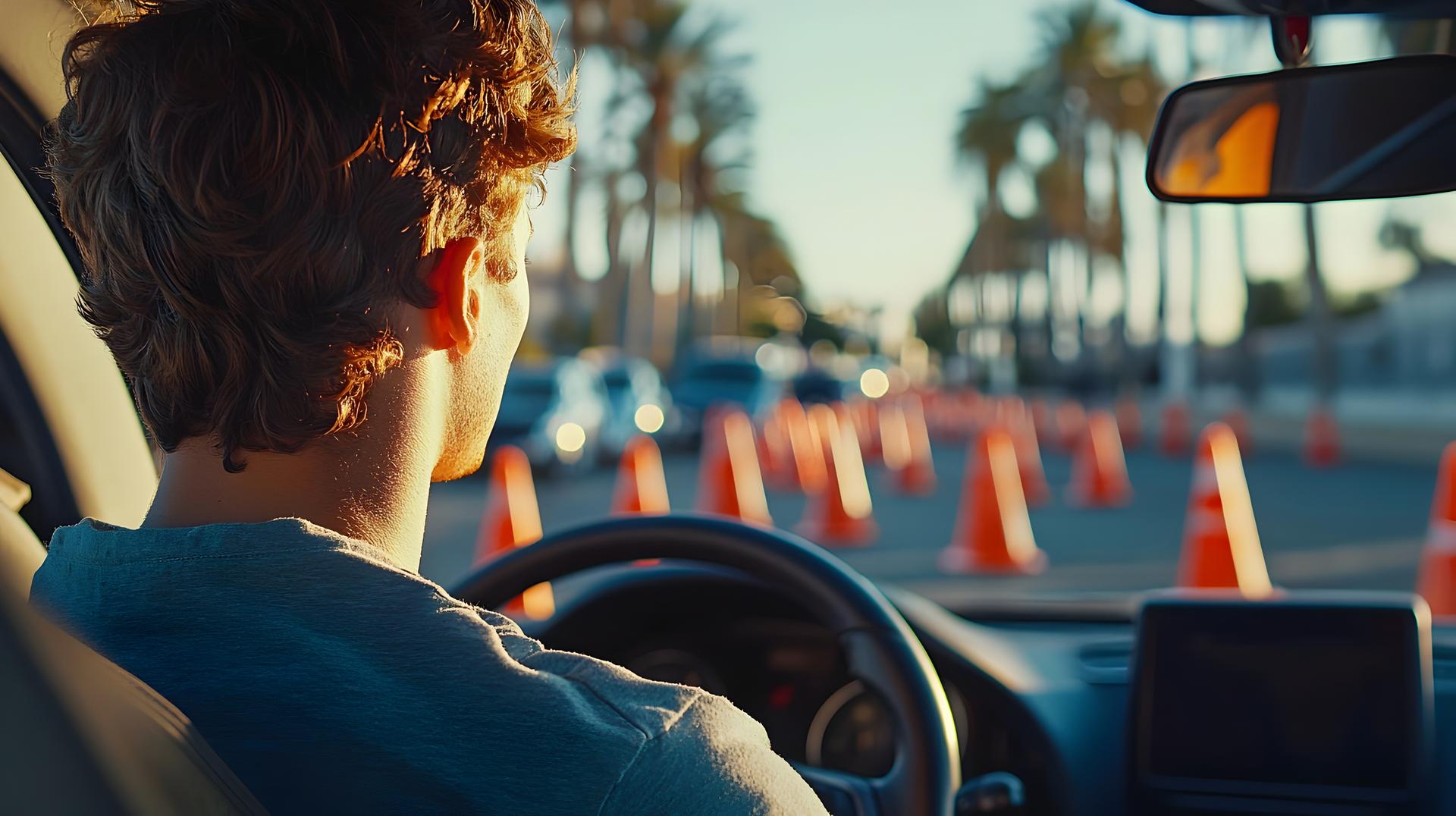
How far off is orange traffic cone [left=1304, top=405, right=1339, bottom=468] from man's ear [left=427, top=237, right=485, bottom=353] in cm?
2008

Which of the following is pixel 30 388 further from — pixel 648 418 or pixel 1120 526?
pixel 648 418

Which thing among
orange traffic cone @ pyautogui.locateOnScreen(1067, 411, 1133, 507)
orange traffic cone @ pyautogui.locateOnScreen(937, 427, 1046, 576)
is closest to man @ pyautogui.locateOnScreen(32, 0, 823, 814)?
orange traffic cone @ pyautogui.locateOnScreen(937, 427, 1046, 576)

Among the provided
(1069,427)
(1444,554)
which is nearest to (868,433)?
(1069,427)

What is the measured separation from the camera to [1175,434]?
22.8 metres

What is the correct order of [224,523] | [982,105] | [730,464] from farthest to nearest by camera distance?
[982,105], [730,464], [224,523]

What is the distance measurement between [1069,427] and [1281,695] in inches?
921

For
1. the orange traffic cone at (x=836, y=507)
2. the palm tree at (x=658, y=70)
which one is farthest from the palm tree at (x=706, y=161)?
the orange traffic cone at (x=836, y=507)

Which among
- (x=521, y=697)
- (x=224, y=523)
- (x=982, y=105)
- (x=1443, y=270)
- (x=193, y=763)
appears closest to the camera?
(x=193, y=763)

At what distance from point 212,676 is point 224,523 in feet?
0.47

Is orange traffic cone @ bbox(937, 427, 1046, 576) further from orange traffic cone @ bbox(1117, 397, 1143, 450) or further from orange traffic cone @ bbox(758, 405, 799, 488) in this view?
orange traffic cone @ bbox(1117, 397, 1143, 450)

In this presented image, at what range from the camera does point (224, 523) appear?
1152 millimetres

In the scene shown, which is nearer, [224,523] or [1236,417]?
[224,523]

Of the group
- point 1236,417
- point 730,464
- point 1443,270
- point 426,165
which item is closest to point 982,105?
point 1443,270

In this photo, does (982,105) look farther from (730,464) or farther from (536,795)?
(536,795)
